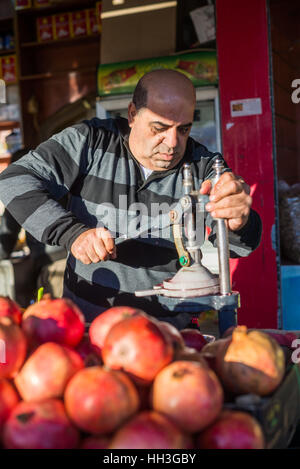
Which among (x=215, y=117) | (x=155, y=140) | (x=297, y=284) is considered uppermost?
(x=215, y=117)

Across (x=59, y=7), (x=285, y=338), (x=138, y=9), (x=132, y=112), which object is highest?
(x=59, y=7)

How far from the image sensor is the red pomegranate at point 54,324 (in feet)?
2.90

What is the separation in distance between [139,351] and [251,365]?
199 millimetres

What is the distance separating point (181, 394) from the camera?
730 millimetres

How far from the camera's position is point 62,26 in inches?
197

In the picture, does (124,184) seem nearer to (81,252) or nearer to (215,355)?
(81,252)

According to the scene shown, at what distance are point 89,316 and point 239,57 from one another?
6.38ft

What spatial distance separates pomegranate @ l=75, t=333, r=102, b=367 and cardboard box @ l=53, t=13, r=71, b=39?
4.64 meters

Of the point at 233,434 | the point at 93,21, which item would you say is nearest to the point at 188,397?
the point at 233,434

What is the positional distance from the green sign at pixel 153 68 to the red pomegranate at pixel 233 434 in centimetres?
259

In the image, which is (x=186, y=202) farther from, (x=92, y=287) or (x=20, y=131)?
(x=20, y=131)

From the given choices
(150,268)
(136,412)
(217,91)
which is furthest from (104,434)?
(217,91)

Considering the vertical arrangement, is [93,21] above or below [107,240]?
above

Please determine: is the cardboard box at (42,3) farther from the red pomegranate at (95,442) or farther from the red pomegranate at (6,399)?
the red pomegranate at (95,442)
